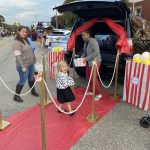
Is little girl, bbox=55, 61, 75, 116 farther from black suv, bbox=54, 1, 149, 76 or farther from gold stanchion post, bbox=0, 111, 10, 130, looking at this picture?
black suv, bbox=54, 1, 149, 76

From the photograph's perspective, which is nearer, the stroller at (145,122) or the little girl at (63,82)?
the stroller at (145,122)

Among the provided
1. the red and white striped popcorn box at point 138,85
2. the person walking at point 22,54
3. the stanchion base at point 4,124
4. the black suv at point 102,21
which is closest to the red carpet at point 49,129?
the stanchion base at point 4,124

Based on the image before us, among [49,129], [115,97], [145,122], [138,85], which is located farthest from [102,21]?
[49,129]

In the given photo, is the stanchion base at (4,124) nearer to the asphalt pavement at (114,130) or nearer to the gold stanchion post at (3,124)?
the gold stanchion post at (3,124)

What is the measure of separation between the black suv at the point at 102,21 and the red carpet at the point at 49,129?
169 cm

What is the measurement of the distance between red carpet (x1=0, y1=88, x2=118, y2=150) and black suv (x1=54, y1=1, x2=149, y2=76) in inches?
66.5

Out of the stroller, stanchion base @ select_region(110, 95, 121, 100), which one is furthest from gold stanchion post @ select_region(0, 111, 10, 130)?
stanchion base @ select_region(110, 95, 121, 100)

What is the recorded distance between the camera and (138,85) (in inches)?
177

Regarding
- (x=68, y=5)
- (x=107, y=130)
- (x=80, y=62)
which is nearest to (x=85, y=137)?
(x=107, y=130)

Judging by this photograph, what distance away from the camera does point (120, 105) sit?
16.4 ft

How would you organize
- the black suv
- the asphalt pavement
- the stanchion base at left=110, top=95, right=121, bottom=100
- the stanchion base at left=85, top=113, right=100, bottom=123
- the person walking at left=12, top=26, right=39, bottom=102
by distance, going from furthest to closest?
the stanchion base at left=110, top=95, right=121, bottom=100 → the black suv → the person walking at left=12, top=26, right=39, bottom=102 → the stanchion base at left=85, top=113, right=100, bottom=123 → the asphalt pavement

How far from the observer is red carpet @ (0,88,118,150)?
3.49 metres

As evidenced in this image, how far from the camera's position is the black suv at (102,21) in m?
5.08

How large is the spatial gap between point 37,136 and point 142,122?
5.93 feet
